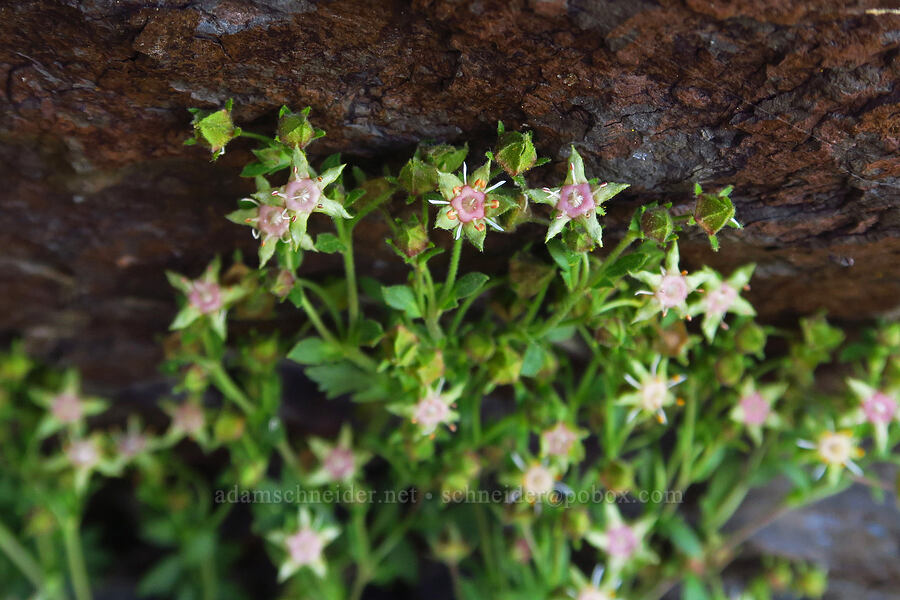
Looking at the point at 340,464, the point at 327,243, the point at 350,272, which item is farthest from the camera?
the point at 340,464

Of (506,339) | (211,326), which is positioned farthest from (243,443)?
(506,339)

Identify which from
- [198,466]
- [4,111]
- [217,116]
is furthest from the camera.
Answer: [198,466]

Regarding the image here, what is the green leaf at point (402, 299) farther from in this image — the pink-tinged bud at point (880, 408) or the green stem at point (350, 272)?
the pink-tinged bud at point (880, 408)

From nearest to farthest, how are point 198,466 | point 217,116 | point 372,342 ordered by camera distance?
point 217,116 < point 372,342 < point 198,466

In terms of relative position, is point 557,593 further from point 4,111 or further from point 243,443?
point 4,111

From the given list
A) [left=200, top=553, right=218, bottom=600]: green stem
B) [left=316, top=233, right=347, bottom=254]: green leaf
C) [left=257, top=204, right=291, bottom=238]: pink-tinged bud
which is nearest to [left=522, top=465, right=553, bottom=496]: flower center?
[left=316, top=233, right=347, bottom=254]: green leaf

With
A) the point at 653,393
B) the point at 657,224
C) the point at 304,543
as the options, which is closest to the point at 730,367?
the point at 653,393

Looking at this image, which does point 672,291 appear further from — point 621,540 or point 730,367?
point 621,540
